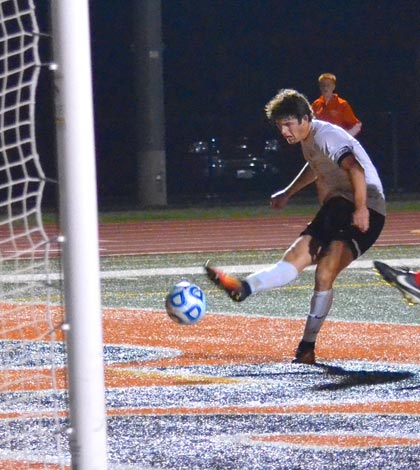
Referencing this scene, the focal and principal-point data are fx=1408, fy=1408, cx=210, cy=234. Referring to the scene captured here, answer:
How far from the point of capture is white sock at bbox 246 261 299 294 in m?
8.58

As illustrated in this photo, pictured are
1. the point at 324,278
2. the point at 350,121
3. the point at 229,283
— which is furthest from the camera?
the point at 350,121

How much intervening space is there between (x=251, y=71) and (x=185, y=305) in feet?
108

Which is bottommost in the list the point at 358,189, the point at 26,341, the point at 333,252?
the point at 26,341

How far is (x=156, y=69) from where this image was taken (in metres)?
31.7

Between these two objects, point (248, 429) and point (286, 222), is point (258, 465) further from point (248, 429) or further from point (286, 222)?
point (286, 222)

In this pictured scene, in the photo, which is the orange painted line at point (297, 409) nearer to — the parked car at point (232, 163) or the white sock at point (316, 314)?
the white sock at point (316, 314)

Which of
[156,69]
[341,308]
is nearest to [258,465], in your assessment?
[341,308]

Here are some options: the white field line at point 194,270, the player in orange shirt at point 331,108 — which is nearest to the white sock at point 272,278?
the white field line at point 194,270

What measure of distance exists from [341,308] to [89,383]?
7347mm

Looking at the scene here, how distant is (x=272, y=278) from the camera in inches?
338

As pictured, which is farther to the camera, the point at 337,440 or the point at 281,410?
the point at 281,410

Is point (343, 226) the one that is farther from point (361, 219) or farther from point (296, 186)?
point (296, 186)

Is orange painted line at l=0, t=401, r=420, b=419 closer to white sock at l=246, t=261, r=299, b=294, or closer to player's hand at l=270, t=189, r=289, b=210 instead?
white sock at l=246, t=261, r=299, b=294

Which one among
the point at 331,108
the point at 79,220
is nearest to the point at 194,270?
the point at 331,108
